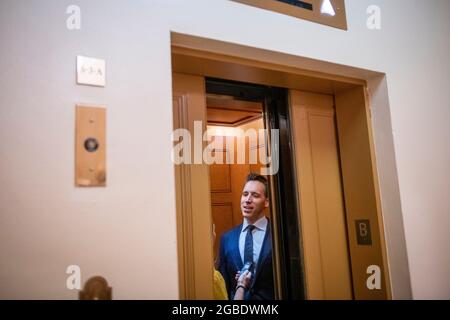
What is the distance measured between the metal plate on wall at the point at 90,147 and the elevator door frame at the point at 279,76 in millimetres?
426

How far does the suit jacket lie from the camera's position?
185 cm

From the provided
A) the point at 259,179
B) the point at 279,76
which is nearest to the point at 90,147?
the point at 279,76

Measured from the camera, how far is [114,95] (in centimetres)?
112

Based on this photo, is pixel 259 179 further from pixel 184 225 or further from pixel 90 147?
pixel 90 147

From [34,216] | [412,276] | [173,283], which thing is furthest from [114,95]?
[412,276]

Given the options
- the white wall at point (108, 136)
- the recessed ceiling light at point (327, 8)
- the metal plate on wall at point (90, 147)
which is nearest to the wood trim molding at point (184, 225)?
the white wall at point (108, 136)

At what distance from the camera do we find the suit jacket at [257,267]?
1846 mm

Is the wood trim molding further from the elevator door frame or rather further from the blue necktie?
the blue necktie

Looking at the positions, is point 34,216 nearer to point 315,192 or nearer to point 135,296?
point 135,296

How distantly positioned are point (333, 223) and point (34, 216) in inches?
53.9

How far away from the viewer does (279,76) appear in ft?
5.39

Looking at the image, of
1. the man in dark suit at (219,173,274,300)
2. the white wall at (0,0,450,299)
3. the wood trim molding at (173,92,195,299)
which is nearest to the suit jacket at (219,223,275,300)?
the man in dark suit at (219,173,274,300)

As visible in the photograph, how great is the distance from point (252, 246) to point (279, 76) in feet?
2.92

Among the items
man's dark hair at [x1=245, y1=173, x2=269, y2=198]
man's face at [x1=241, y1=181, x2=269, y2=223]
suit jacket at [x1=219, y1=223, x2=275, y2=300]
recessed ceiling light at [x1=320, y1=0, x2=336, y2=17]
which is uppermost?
recessed ceiling light at [x1=320, y1=0, x2=336, y2=17]
